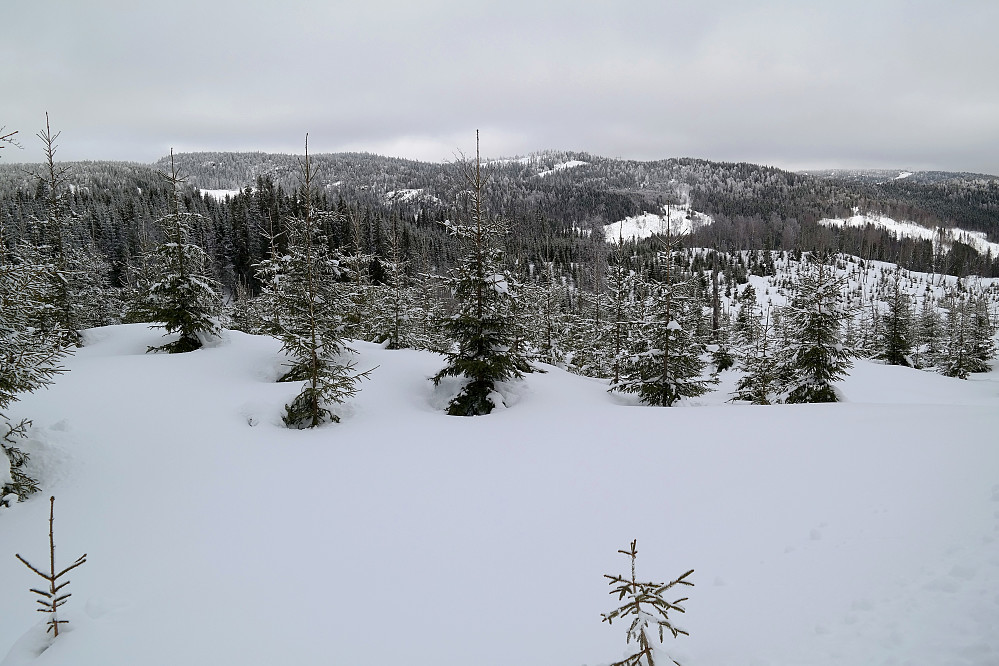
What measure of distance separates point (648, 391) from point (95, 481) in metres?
18.2

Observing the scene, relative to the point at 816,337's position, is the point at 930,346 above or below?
below

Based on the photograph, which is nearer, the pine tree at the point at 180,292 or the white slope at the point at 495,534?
the white slope at the point at 495,534

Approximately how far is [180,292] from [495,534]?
17.4 meters

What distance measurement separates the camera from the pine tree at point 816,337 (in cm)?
1806

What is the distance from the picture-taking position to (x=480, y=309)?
49.8 ft

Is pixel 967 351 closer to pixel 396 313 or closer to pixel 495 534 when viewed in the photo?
pixel 396 313

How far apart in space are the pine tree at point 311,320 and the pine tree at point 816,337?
17.7m

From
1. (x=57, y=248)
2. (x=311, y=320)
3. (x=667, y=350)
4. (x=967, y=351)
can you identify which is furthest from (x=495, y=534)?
(x=967, y=351)

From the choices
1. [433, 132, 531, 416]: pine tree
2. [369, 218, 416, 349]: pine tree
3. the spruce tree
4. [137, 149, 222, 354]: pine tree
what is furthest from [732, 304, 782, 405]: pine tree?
the spruce tree

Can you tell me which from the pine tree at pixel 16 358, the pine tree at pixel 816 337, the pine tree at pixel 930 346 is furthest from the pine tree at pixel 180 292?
the pine tree at pixel 930 346

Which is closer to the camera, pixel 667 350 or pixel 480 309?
pixel 480 309

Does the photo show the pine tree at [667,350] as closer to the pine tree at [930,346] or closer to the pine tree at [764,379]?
the pine tree at [764,379]

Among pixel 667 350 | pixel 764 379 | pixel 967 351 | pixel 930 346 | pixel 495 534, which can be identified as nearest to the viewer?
pixel 495 534

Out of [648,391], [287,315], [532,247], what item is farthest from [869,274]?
[287,315]
